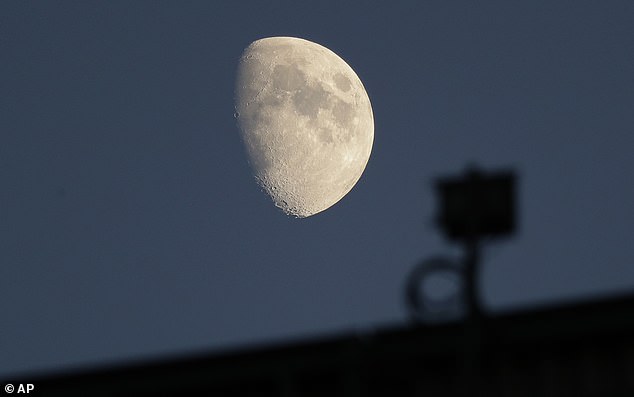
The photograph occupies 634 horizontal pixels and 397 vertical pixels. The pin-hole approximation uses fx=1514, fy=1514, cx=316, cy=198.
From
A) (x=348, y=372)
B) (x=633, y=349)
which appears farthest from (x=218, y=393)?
(x=633, y=349)

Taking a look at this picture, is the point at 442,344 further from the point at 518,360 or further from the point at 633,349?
the point at 633,349

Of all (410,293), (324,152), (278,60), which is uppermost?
(278,60)

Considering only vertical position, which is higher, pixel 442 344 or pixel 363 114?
pixel 363 114

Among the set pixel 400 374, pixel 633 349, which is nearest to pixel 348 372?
pixel 400 374

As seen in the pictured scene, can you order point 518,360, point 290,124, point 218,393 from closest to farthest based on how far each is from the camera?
point 518,360 < point 218,393 < point 290,124

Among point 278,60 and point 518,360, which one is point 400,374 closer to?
point 518,360

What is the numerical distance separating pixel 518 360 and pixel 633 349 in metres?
1.44

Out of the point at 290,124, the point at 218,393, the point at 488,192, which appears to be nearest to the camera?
the point at 488,192

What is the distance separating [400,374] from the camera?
64.6 ft

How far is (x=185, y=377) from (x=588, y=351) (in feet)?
18.1

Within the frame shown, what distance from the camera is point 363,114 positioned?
44219 mm

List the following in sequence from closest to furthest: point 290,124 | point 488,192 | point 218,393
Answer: point 488,192 < point 218,393 < point 290,124

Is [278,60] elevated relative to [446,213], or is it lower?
elevated

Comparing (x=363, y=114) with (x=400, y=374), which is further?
(x=363, y=114)
